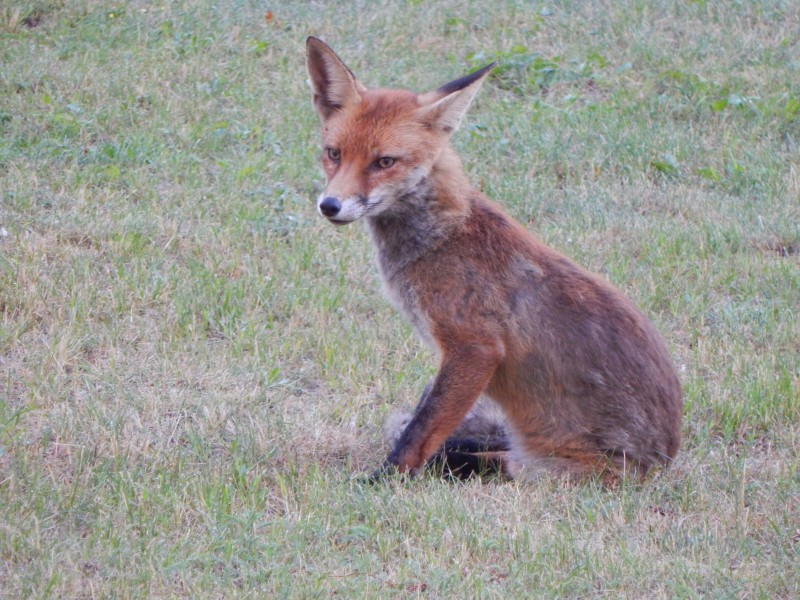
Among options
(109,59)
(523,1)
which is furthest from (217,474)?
(523,1)

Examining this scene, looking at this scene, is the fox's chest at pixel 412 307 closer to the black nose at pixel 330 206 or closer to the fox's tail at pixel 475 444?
the fox's tail at pixel 475 444

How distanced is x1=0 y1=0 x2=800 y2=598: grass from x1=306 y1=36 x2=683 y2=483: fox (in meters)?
0.24

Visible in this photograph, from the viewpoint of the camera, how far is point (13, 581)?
12.0 ft

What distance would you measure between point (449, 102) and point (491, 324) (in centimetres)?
119

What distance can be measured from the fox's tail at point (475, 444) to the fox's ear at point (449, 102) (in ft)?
5.06

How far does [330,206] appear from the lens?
4.77 m

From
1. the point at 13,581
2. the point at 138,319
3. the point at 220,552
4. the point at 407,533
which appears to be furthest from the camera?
the point at 138,319

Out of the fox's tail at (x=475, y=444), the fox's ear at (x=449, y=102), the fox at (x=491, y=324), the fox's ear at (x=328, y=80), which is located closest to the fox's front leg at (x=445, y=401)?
the fox at (x=491, y=324)

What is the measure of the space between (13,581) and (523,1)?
11.2 metres

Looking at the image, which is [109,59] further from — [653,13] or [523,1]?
[653,13]

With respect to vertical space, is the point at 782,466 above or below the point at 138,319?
above

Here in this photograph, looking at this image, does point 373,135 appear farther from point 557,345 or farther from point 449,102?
point 557,345

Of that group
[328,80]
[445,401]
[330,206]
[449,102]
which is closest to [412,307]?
[445,401]

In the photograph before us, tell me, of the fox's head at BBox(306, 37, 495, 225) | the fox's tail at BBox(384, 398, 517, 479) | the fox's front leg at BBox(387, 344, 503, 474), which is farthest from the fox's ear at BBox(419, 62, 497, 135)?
the fox's tail at BBox(384, 398, 517, 479)
